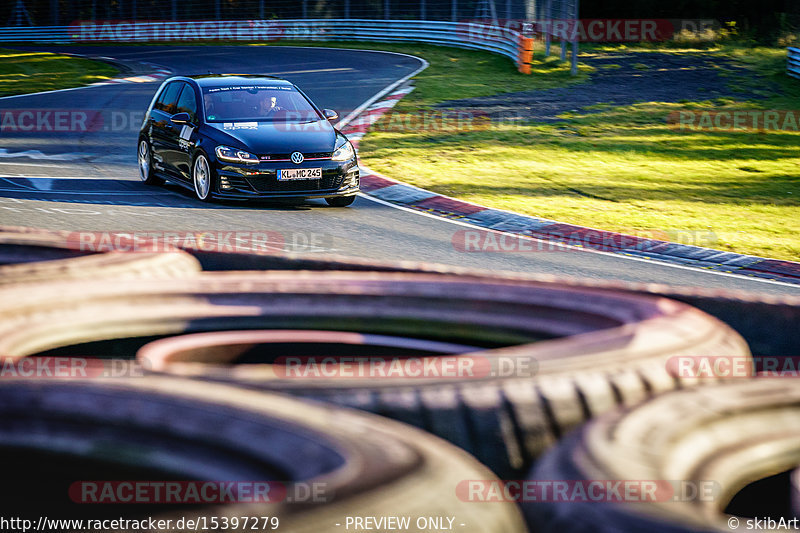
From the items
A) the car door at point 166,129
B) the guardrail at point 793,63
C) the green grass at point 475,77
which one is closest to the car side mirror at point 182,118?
the car door at point 166,129

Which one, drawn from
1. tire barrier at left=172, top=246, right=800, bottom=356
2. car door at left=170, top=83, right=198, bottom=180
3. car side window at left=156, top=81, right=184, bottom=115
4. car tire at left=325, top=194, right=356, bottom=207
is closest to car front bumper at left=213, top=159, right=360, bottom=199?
car tire at left=325, top=194, right=356, bottom=207

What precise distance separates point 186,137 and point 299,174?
2.04 metres

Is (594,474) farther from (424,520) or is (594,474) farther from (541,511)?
(424,520)

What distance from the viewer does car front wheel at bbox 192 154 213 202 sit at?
13.5m

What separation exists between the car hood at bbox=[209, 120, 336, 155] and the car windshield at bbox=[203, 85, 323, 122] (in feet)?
0.65

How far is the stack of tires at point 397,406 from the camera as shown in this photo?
2.49 m

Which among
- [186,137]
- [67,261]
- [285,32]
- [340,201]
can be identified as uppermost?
[285,32]

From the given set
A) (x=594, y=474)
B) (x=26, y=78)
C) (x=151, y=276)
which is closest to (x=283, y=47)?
(x=26, y=78)

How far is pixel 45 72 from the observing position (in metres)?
34.4

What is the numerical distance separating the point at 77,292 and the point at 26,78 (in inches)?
1202

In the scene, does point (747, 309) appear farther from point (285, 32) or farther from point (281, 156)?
point (285, 32)

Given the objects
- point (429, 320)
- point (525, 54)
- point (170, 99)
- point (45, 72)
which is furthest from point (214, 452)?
point (45, 72)

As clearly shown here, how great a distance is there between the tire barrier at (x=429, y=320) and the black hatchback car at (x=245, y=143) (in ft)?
27.2

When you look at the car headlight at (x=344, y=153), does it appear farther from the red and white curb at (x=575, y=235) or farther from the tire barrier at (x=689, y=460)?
the tire barrier at (x=689, y=460)
